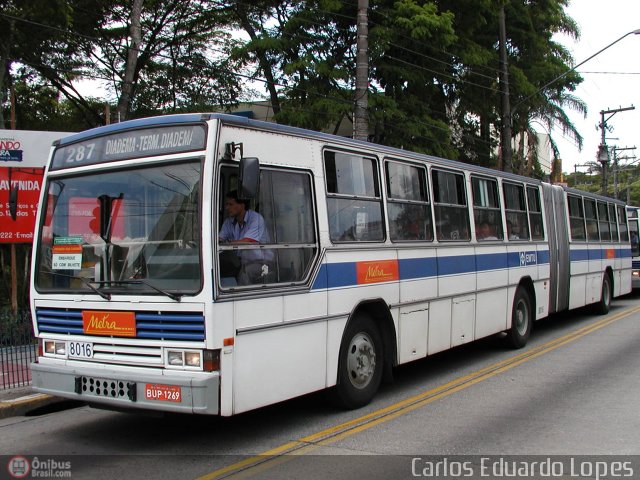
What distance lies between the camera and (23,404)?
7.39 metres

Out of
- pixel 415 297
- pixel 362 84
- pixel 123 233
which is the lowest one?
pixel 415 297

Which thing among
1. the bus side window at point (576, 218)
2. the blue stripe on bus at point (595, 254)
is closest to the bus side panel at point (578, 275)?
the blue stripe on bus at point (595, 254)

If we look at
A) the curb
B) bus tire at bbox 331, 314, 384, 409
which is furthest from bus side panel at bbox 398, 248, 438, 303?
the curb

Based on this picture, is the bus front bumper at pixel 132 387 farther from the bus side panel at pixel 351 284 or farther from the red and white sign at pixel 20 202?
the red and white sign at pixel 20 202

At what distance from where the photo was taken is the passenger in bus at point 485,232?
9874 millimetres

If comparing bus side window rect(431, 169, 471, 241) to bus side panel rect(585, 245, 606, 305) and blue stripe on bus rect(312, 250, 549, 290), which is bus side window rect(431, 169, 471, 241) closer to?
blue stripe on bus rect(312, 250, 549, 290)

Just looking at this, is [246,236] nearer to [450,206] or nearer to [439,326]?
[439,326]

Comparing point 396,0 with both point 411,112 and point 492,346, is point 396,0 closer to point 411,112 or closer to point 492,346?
point 411,112

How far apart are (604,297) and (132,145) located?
13.5 m

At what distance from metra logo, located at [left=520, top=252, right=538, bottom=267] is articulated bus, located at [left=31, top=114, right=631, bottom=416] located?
3.61m

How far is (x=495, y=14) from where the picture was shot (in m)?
19.7

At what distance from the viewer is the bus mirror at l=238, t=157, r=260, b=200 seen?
5312mm

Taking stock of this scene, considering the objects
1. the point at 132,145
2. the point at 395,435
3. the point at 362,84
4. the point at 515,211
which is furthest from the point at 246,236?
the point at 362,84

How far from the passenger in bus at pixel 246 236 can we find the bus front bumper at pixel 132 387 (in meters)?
0.98
